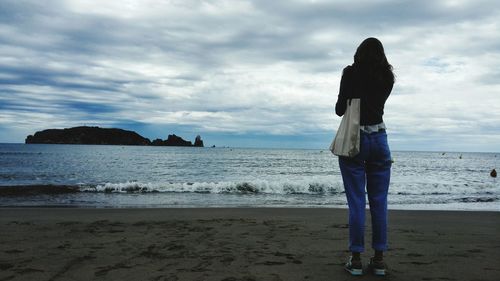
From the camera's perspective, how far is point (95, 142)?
156 m

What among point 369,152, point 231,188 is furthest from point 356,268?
point 231,188

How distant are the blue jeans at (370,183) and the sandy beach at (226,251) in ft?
1.23

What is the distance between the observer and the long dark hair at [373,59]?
337 cm

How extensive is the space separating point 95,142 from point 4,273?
16524 centimetres

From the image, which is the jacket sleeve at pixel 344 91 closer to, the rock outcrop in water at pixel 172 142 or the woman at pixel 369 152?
the woman at pixel 369 152

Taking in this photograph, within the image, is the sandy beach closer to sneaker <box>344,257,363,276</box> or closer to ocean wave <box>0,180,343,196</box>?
sneaker <box>344,257,363,276</box>

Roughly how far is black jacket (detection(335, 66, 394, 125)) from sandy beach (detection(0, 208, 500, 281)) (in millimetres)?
1502

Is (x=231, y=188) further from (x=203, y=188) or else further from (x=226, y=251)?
(x=226, y=251)

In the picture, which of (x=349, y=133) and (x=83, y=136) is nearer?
(x=349, y=133)

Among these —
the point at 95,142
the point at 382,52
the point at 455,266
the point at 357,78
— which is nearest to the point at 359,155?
the point at 357,78

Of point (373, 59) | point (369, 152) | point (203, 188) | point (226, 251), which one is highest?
point (373, 59)

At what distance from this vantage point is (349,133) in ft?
11.2

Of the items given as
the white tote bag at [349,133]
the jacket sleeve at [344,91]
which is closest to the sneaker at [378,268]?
the white tote bag at [349,133]

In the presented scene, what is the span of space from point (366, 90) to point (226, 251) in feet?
8.03
